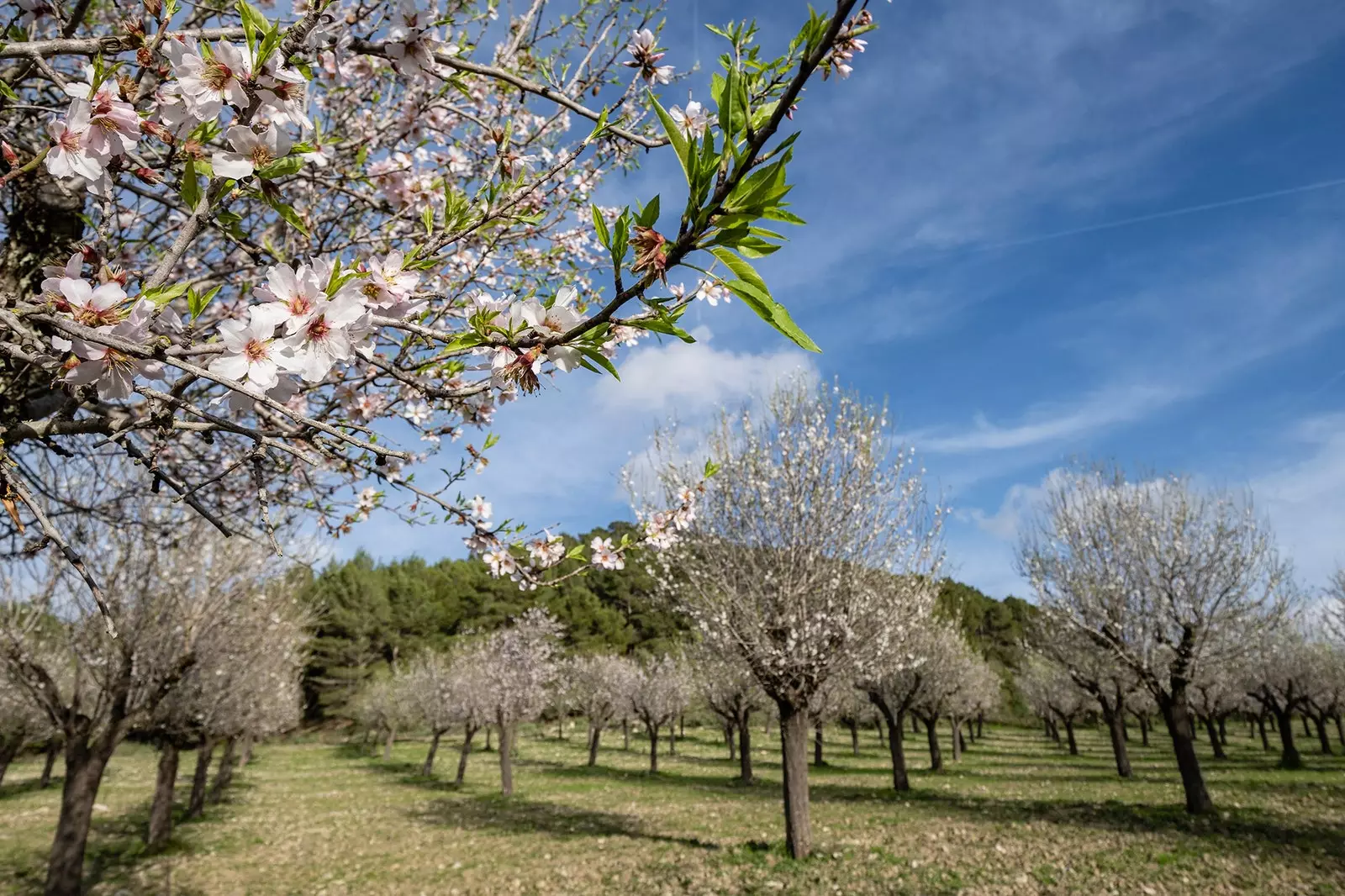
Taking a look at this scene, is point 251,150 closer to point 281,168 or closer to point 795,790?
point 281,168

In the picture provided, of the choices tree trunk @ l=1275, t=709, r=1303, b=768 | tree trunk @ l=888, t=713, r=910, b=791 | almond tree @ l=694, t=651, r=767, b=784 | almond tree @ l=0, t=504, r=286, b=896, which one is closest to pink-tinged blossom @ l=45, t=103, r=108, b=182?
almond tree @ l=0, t=504, r=286, b=896

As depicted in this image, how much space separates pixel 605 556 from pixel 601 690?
33.5 meters

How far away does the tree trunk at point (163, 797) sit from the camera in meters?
13.8

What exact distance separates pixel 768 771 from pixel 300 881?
21.2 metres

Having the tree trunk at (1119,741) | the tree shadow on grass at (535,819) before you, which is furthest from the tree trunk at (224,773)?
the tree trunk at (1119,741)

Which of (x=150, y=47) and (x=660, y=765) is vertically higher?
(x=150, y=47)

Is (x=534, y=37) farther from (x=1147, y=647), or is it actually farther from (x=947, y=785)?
(x=947, y=785)

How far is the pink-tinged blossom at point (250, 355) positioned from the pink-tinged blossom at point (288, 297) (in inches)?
0.8

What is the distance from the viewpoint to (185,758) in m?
37.7

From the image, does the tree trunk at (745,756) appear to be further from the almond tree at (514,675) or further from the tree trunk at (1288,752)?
the tree trunk at (1288,752)

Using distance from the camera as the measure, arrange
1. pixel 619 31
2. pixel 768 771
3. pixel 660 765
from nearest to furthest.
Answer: pixel 619 31 → pixel 768 771 → pixel 660 765

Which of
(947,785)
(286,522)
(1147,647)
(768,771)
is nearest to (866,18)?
(286,522)

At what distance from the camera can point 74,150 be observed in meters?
1.34

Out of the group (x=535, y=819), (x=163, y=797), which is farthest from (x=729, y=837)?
(x=163, y=797)
